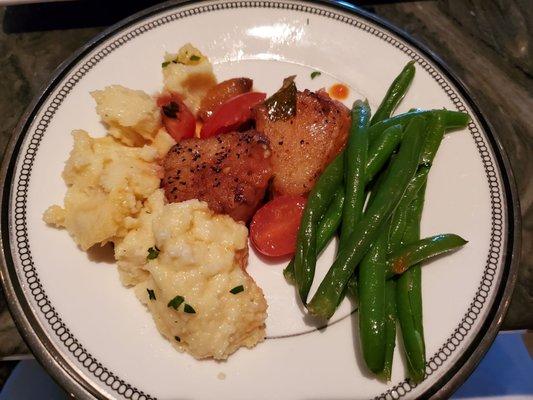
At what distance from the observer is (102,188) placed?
2.82 metres

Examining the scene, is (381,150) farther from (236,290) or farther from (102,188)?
(102,188)

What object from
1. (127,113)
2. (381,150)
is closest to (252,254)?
(381,150)

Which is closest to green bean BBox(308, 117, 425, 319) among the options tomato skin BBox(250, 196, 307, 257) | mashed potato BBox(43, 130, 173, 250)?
tomato skin BBox(250, 196, 307, 257)

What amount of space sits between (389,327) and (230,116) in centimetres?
169

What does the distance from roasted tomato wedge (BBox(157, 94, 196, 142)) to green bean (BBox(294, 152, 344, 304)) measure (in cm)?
98

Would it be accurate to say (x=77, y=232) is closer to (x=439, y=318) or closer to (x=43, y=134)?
(x=43, y=134)

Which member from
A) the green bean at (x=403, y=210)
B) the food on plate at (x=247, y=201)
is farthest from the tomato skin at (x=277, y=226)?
the green bean at (x=403, y=210)

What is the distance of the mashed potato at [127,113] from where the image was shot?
10.1 feet

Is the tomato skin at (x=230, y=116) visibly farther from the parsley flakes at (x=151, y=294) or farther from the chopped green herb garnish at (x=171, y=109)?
the parsley flakes at (x=151, y=294)

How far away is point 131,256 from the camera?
2.66 metres

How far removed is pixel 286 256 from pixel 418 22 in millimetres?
2656

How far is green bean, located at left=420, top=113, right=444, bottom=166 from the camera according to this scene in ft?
10.2

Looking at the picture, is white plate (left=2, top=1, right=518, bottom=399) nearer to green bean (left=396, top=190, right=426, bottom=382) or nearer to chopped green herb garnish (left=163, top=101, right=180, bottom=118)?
green bean (left=396, top=190, right=426, bottom=382)

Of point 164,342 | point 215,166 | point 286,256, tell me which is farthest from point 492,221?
point 164,342
